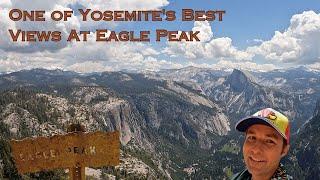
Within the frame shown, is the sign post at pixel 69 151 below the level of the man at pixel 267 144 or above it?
below

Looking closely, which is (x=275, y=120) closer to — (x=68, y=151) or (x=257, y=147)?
(x=257, y=147)

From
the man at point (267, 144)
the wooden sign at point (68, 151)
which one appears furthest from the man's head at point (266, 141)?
the wooden sign at point (68, 151)

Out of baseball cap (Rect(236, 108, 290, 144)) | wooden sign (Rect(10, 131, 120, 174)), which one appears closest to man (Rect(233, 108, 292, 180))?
baseball cap (Rect(236, 108, 290, 144))

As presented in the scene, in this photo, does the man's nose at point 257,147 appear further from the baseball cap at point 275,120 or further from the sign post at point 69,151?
the sign post at point 69,151

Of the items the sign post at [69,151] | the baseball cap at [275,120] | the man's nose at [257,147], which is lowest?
the sign post at [69,151]

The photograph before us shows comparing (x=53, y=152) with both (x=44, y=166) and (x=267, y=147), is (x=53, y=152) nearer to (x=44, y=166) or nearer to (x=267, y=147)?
(x=44, y=166)

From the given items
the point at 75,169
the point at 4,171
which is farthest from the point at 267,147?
the point at 4,171
